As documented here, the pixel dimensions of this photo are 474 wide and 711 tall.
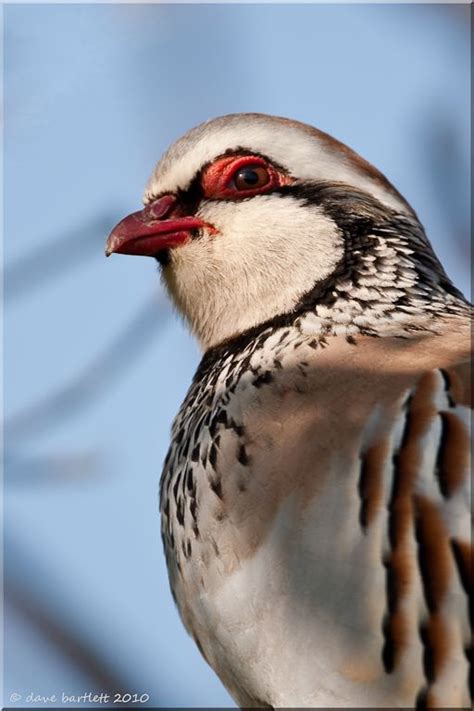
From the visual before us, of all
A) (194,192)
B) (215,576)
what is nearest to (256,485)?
(215,576)

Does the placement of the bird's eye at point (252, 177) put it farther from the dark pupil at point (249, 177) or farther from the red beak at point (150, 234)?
the red beak at point (150, 234)

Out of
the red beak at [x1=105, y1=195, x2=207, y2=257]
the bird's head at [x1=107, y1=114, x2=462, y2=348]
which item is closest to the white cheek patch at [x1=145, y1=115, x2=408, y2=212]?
the bird's head at [x1=107, y1=114, x2=462, y2=348]

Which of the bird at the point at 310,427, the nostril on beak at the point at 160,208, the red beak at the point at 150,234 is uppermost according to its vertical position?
the nostril on beak at the point at 160,208

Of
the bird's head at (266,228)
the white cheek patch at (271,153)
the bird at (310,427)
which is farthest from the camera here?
the white cheek patch at (271,153)

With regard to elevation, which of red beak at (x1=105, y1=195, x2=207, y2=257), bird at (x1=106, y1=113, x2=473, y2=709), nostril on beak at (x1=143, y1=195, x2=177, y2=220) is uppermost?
nostril on beak at (x1=143, y1=195, x2=177, y2=220)

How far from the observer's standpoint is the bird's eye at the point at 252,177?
512 cm

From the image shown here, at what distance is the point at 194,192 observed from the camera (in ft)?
17.2

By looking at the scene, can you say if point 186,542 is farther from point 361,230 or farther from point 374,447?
point 361,230

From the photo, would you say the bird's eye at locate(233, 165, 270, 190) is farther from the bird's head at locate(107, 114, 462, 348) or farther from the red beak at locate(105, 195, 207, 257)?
the red beak at locate(105, 195, 207, 257)

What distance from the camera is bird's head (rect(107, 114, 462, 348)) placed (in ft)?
15.7

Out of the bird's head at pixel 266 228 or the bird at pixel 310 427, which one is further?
the bird's head at pixel 266 228

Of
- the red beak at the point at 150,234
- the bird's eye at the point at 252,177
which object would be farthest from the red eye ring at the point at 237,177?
the red beak at the point at 150,234

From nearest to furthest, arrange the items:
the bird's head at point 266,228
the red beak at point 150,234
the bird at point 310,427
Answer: the bird at point 310,427, the bird's head at point 266,228, the red beak at point 150,234

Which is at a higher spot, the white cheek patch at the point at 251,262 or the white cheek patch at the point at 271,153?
the white cheek patch at the point at 271,153
